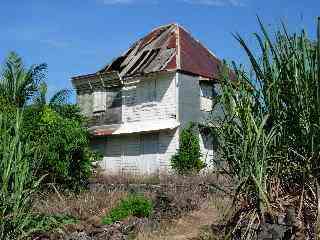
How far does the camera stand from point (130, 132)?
87.6ft

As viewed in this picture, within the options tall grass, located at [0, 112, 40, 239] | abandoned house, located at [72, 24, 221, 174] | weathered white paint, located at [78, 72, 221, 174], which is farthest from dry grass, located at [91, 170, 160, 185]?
tall grass, located at [0, 112, 40, 239]

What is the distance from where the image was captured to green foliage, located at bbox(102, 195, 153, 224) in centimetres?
1035

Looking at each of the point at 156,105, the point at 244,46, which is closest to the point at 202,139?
the point at 156,105

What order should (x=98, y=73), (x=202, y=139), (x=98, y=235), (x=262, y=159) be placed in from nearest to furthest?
(x=262, y=159) → (x=98, y=235) → (x=202, y=139) → (x=98, y=73)

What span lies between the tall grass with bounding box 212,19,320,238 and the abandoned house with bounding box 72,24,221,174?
19213 mm

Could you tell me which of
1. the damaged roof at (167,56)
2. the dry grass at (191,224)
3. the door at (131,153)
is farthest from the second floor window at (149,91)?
the dry grass at (191,224)

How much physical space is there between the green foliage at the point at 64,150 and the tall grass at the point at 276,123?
31.0 ft

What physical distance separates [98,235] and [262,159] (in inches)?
150

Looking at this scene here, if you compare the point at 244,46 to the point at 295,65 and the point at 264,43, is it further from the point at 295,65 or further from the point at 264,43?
the point at 295,65

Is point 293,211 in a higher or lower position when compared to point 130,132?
lower

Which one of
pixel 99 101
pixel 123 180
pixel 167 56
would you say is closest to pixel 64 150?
pixel 123 180

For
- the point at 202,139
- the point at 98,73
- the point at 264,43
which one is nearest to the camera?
Answer: the point at 264,43

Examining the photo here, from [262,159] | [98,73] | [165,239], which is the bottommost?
[165,239]

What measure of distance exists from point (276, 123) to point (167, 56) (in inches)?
857
